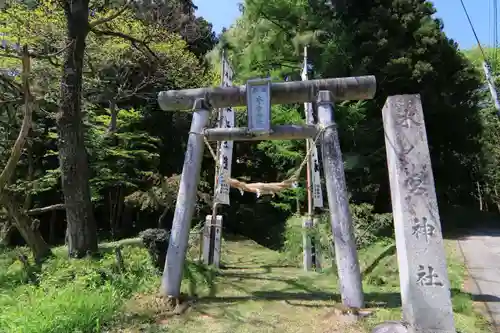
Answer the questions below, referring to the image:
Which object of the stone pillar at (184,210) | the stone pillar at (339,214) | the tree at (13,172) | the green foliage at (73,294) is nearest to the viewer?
the green foliage at (73,294)

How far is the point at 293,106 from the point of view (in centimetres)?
1391

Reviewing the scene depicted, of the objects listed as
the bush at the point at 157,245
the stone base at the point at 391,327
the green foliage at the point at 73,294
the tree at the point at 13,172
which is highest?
the tree at the point at 13,172

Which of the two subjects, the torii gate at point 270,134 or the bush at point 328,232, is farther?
the bush at point 328,232

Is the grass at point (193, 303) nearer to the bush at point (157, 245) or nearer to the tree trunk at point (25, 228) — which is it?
the bush at point (157, 245)

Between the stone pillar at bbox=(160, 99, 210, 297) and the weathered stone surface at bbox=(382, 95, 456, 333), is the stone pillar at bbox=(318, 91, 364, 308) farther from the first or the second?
the stone pillar at bbox=(160, 99, 210, 297)

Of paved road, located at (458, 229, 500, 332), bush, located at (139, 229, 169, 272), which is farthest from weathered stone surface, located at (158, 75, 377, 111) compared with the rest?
paved road, located at (458, 229, 500, 332)

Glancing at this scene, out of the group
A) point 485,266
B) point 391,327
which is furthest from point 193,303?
point 485,266

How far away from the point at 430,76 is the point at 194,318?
11.8 meters

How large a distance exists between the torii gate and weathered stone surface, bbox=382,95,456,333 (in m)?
0.81

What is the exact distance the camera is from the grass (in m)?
4.20

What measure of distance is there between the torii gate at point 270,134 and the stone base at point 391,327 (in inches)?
28.0

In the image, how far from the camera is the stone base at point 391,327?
3746 mm

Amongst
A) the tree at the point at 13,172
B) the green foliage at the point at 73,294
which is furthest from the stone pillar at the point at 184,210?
the tree at the point at 13,172

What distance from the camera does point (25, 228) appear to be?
7.66 meters
